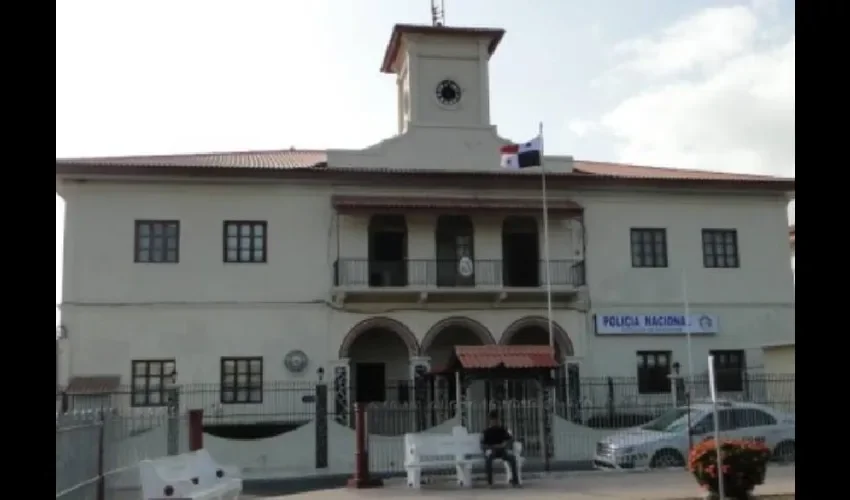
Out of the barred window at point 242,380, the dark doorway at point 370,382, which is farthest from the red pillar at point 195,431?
the dark doorway at point 370,382

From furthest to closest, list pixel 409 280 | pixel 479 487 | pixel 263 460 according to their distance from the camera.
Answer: pixel 409 280, pixel 263 460, pixel 479 487

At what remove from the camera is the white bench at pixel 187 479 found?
1208 cm

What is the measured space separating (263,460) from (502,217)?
37.0ft

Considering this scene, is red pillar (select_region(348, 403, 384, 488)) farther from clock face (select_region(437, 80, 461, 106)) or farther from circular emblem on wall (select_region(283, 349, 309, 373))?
clock face (select_region(437, 80, 461, 106))

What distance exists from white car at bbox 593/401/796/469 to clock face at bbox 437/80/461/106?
1324cm

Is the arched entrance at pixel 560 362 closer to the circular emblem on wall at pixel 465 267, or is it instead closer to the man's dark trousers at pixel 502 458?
the circular emblem on wall at pixel 465 267

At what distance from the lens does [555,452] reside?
68.9 feet

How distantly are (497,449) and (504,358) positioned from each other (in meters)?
4.63

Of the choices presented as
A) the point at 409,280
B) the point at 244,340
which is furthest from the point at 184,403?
the point at 409,280

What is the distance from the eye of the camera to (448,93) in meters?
29.6

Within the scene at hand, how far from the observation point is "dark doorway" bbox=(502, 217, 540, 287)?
2916 centimetres
